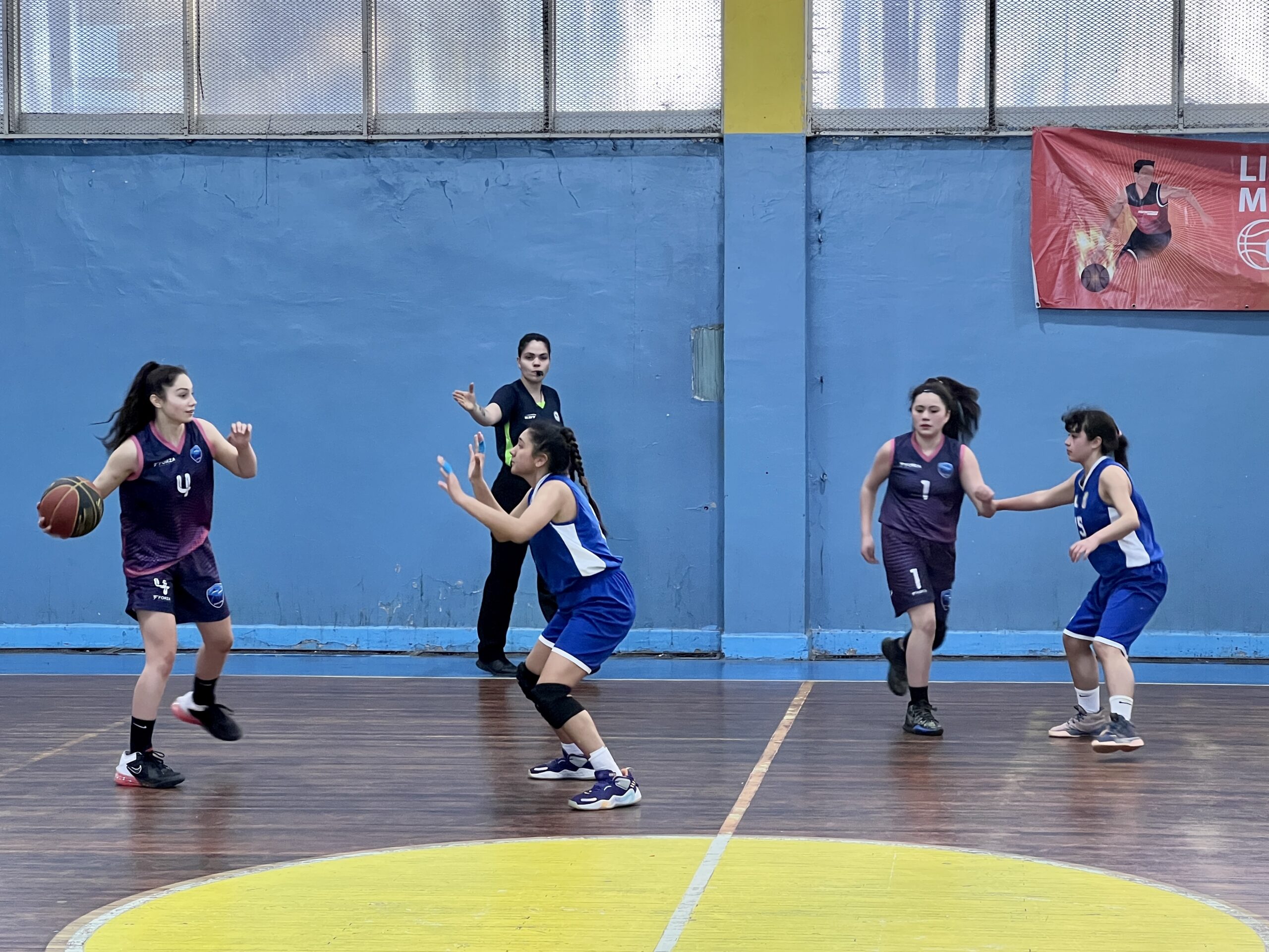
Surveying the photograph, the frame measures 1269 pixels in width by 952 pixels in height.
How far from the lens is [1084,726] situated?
711cm

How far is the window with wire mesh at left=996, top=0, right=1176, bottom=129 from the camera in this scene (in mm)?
9844

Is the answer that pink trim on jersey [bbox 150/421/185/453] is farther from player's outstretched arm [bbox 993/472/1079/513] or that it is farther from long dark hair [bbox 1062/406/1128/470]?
long dark hair [bbox 1062/406/1128/470]

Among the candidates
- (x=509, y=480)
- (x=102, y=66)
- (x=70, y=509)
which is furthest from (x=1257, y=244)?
(x=102, y=66)

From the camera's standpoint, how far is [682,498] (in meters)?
10.1

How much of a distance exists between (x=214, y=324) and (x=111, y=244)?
910 millimetres

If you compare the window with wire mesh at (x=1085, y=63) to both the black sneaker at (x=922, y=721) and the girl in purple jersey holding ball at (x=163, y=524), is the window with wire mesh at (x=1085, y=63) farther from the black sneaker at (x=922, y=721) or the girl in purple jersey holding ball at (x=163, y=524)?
the girl in purple jersey holding ball at (x=163, y=524)

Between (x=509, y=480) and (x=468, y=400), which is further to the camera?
(x=509, y=480)

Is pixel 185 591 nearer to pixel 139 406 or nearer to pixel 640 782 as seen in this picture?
pixel 139 406

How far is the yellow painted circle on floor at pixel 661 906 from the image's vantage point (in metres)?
4.05

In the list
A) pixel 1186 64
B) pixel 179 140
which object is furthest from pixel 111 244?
pixel 1186 64

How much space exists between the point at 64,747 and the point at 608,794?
286 centimetres

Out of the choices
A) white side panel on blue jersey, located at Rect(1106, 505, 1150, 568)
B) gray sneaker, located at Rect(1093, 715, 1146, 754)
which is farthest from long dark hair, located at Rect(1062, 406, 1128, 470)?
gray sneaker, located at Rect(1093, 715, 1146, 754)

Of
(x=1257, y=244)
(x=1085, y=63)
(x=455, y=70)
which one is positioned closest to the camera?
(x=1257, y=244)

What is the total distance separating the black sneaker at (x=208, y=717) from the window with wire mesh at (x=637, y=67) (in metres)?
5.04
